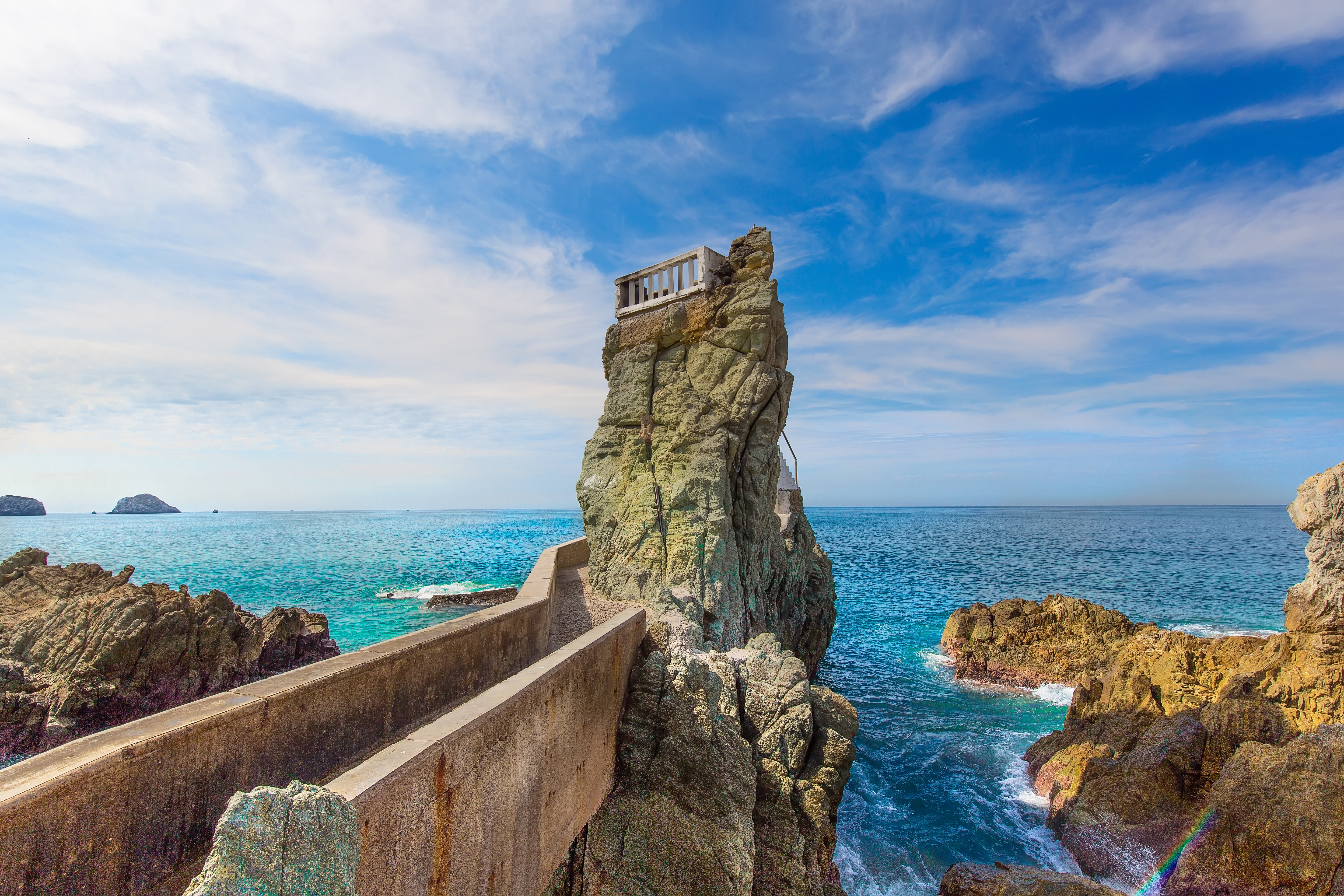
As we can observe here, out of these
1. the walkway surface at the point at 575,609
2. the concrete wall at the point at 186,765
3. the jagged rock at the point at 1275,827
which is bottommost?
the jagged rock at the point at 1275,827

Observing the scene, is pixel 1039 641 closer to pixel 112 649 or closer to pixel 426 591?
pixel 112 649

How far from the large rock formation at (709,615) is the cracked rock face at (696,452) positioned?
0.03 meters

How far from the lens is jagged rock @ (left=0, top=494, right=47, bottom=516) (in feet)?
598

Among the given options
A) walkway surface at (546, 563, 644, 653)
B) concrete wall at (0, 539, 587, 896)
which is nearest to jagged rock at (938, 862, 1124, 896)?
walkway surface at (546, 563, 644, 653)

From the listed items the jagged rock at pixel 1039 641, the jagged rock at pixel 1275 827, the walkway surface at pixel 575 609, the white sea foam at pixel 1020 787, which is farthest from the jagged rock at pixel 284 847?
the jagged rock at pixel 1039 641

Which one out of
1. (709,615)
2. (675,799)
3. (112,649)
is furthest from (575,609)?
(112,649)

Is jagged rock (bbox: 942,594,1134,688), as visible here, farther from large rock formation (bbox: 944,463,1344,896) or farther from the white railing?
the white railing

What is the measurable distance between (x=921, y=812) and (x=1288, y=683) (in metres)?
6.99

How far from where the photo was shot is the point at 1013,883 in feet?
25.1

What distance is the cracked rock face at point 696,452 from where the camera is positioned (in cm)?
1244

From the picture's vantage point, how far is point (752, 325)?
12.7 m

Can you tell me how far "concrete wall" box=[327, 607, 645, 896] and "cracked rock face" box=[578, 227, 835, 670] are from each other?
491 centimetres

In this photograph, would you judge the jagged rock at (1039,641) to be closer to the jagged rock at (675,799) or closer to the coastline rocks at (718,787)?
the coastline rocks at (718,787)

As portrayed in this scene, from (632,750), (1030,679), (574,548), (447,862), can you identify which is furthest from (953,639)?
(447,862)
